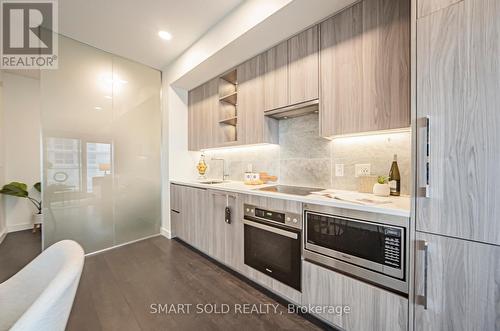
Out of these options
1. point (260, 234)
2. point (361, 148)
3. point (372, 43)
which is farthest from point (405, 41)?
point (260, 234)

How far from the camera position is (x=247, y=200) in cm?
195

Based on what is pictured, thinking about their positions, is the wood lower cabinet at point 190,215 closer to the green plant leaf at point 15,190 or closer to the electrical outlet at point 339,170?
the electrical outlet at point 339,170

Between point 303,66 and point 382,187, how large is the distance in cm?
128

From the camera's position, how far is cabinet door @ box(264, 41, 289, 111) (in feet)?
6.54

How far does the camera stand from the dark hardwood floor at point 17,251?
229 centimetres

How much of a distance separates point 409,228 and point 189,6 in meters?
2.63

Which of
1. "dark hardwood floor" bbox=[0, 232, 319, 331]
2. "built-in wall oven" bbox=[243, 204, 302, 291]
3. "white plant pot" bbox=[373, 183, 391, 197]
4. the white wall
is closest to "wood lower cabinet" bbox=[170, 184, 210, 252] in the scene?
"dark hardwood floor" bbox=[0, 232, 319, 331]

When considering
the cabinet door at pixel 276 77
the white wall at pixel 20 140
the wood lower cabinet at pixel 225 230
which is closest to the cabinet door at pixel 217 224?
the wood lower cabinet at pixel 225 230

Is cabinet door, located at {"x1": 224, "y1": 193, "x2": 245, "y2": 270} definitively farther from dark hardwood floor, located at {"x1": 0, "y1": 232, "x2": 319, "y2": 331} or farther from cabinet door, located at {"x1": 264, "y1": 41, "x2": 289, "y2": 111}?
cabinet door, located at {"x1": 264, "y1": 41, "x2": 289, "y2": 111}

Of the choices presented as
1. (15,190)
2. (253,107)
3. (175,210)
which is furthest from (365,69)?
(15,190)

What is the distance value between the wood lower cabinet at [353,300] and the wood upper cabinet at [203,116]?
211 cm

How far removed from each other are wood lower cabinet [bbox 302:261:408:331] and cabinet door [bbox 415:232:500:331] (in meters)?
0.10

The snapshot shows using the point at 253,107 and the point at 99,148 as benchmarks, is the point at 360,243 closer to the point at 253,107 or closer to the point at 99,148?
the point at 253,107

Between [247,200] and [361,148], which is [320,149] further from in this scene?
[247,200]
